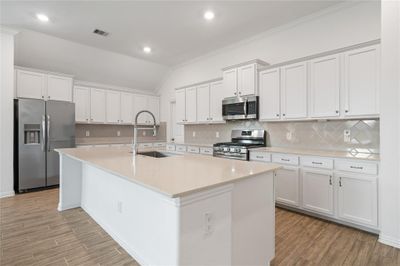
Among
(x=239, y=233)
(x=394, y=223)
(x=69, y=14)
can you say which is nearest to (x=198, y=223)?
(x=239, y=233)

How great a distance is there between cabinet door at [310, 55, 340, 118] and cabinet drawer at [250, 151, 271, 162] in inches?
35.6

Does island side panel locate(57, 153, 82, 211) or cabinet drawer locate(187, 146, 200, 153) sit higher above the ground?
cabinet drawer locate(187, 146, 200, 153)

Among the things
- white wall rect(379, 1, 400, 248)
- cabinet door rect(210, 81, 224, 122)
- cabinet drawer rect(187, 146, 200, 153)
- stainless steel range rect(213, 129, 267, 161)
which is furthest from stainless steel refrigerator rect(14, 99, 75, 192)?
white wall rect(379, 1, 400, 248)

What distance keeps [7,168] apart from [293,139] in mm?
5080

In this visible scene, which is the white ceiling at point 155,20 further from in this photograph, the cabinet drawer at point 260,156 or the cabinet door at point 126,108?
the cabinet drawer at point 260,156

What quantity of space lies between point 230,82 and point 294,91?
127cm

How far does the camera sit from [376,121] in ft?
9.49

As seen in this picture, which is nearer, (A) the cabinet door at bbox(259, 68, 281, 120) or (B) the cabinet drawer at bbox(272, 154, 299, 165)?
(B) the cabinet drawer at bbox(272, 154, 299, 165)

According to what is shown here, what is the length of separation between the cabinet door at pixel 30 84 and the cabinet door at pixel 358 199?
5.49 m

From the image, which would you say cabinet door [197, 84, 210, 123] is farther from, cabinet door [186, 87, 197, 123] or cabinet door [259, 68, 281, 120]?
cabinet door [259, 68, 281, 120]

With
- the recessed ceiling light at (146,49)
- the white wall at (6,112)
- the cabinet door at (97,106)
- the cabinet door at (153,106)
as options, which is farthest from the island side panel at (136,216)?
the cabinet door at (153,106)

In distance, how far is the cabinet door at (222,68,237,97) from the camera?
4.16m

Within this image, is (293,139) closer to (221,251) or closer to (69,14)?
(221,251)

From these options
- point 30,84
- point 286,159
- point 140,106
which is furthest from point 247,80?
point 30,84
